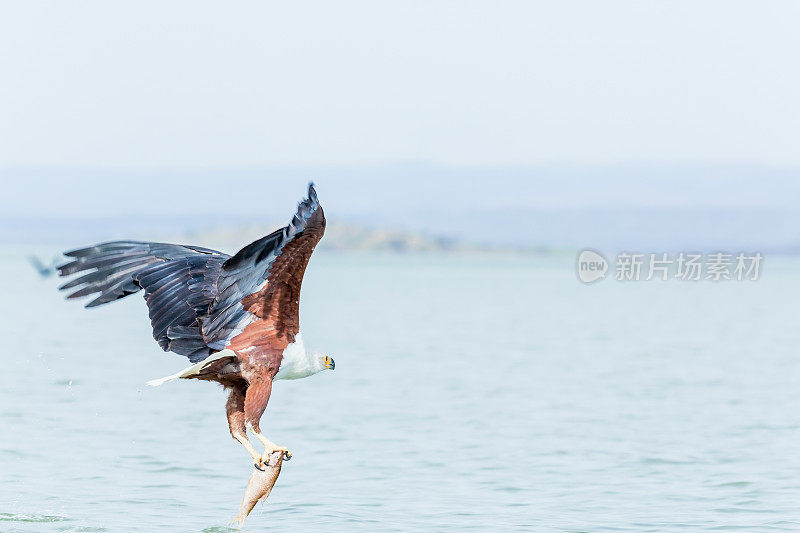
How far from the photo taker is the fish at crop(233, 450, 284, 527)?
26.3 feet

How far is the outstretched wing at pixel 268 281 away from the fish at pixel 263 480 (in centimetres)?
77

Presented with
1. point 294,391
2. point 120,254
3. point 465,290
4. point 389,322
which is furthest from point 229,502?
point 465,290

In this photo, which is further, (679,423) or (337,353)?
(337,353)

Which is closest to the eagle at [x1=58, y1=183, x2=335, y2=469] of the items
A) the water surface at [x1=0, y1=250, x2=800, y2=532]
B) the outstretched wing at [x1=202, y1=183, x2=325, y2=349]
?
the outstretched wing at [x1=202, y1=183, x2=325, y2=349]

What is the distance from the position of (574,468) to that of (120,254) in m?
5.34

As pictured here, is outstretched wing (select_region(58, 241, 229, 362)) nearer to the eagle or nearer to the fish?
the eagle

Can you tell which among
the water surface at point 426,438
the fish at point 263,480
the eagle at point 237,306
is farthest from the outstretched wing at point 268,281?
the water surface at point 426,438

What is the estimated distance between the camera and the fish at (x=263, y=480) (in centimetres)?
801

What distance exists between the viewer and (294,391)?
18.4m

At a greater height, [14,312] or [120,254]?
[120,254]

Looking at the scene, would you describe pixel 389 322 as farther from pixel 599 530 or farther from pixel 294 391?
pixel 599 530

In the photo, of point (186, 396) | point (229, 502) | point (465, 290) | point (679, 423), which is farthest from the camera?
point (465, 290)

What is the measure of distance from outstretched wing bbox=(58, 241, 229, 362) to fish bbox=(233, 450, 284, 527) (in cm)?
89

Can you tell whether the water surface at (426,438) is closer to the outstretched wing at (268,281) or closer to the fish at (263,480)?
the fish at (263,480)
